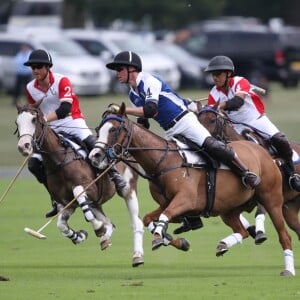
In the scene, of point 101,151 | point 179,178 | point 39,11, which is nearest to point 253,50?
point 39,11

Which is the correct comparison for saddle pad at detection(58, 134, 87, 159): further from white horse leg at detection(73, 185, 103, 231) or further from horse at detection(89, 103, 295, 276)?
horse at detection(89, 103, 295, 276)

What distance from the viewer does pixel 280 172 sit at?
1580 centimetres

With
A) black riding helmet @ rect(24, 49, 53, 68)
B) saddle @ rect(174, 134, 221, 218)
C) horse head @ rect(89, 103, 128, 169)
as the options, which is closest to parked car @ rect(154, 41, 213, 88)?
black riding helmet @ rect(24, 49, 53, 68)

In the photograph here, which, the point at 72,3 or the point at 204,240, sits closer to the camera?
the point at 204,240

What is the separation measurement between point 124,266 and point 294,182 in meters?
2.36

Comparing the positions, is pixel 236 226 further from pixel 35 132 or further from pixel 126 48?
pixel 126 48

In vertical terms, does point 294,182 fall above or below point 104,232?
above

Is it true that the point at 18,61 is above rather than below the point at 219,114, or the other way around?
below

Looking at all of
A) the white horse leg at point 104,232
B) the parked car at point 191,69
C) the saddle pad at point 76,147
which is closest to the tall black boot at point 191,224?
the white horse leg at point 104,232

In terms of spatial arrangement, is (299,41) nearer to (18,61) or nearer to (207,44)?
(207,44)

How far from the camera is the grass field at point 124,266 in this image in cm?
1301

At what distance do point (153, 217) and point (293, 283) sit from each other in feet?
6.92

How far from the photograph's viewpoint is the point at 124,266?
615 inches

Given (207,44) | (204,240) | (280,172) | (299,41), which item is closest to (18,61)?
(207,44)
